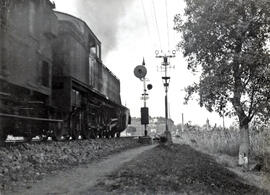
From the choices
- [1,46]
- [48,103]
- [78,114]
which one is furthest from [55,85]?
[1,46]

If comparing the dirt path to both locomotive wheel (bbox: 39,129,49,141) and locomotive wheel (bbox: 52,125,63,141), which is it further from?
locomotive wheel (bbox: 52,125,63,141)

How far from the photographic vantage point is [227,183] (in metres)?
6.39

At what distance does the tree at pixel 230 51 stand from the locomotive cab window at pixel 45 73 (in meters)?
4.05

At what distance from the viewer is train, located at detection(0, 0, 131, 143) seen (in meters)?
8.41

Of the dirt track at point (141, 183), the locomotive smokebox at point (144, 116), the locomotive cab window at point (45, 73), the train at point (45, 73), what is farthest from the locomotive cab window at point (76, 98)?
the locomotive smokebox at point (144, 116)

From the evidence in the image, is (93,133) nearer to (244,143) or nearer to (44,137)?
(44,137)

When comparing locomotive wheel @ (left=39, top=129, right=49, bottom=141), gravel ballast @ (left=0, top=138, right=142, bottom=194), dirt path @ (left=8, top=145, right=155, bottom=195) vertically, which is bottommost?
dirt path @ (left=8, top=145, right=155, bottom=195)

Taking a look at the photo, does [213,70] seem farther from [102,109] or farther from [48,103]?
[102,109]

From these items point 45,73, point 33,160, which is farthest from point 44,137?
point 33,160

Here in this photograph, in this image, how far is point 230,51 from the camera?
11.4 meters

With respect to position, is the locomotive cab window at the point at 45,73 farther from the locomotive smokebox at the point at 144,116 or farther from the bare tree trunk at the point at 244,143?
the locomotive smokebox at the point at 144,116

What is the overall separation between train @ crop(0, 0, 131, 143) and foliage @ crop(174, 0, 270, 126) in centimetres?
381

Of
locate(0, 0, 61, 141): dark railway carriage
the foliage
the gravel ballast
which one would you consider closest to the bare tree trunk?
the foliage

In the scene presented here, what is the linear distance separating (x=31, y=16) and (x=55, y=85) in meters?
3.02
